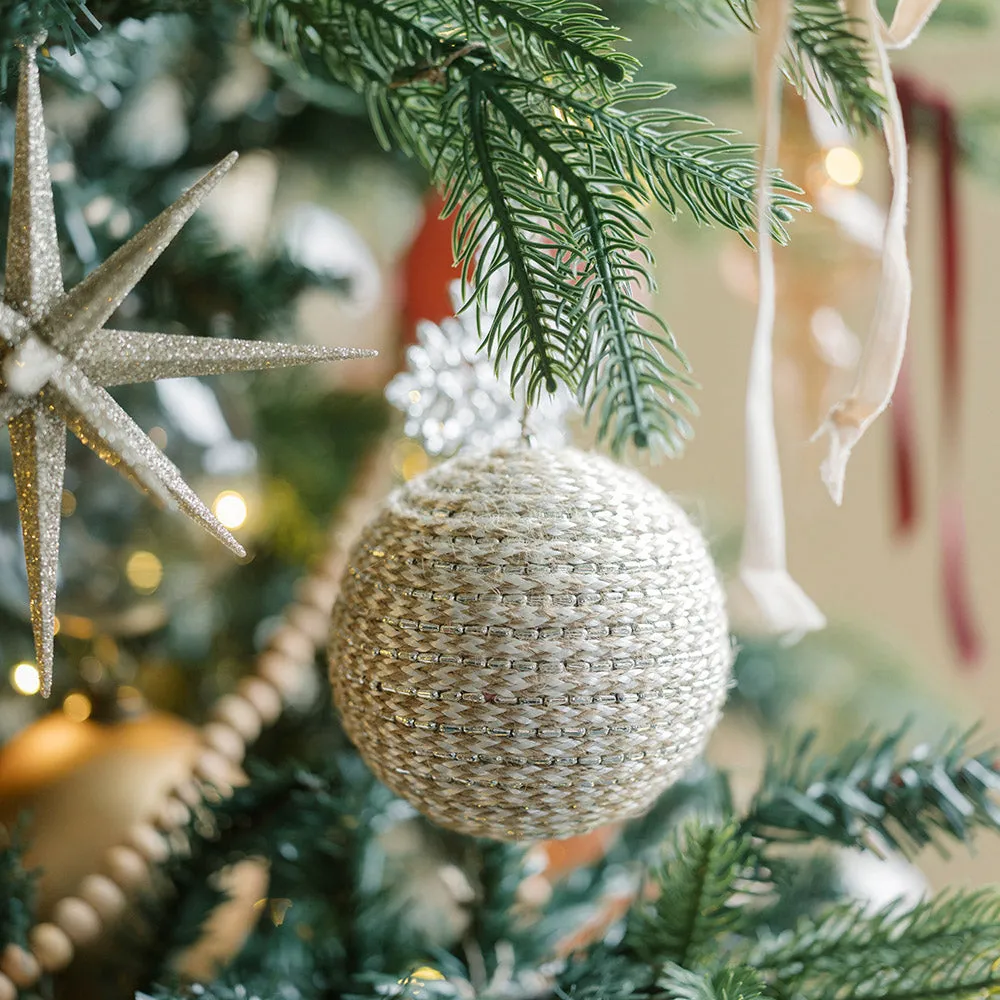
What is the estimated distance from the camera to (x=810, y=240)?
22.6 inches

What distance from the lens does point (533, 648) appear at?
290mm

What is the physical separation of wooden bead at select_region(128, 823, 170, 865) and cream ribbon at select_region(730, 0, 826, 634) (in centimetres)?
33

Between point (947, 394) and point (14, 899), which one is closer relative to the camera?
point (14, 899)

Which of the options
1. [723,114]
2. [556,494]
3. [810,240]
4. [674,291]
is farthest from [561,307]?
[674,291]

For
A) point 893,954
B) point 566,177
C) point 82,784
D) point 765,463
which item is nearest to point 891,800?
point 893,954

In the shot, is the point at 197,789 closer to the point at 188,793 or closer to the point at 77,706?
the point at 188,793

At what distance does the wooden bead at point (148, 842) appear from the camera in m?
0.47

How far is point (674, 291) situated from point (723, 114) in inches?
8.1

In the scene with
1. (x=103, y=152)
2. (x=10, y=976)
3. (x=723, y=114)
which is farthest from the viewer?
(x=723, y=114)

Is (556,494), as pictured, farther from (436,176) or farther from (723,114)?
(723,114)

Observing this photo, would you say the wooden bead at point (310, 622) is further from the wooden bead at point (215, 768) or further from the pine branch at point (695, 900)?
the pine branch at point (695, 900)

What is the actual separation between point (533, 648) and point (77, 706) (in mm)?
407

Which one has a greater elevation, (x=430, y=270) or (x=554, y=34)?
(x=554, y=34)

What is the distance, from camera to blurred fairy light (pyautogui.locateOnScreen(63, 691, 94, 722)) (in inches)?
22.6
